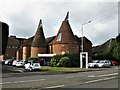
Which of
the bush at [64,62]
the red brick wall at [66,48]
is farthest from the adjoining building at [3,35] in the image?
the red brick wall at [66,48]

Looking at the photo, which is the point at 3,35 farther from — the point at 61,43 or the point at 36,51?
the point at 36,51

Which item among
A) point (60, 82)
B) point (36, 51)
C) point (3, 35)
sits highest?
point (36, 51)

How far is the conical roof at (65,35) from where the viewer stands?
7897 centimetres

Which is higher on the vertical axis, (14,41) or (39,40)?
(14,41)

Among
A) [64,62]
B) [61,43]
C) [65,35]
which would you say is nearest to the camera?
[64,62]

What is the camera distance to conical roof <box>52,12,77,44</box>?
7897 centimetres

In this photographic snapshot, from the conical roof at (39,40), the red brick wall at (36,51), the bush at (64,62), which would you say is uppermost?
the conical roof at (39,40)

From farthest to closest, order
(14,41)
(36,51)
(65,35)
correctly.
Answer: (14,41) < (36,51) < (65,35)

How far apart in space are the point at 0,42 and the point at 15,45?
377 feet

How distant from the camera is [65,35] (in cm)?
7975

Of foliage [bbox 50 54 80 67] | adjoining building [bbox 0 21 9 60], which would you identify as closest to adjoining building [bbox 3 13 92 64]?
foliage [bbox 50 54 80 67]

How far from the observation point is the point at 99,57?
78.8 m

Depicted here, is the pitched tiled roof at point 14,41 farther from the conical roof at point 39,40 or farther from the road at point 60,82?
the road at point 60,82

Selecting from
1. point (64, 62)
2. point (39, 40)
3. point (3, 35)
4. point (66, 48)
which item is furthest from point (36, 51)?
point (3, 35)
